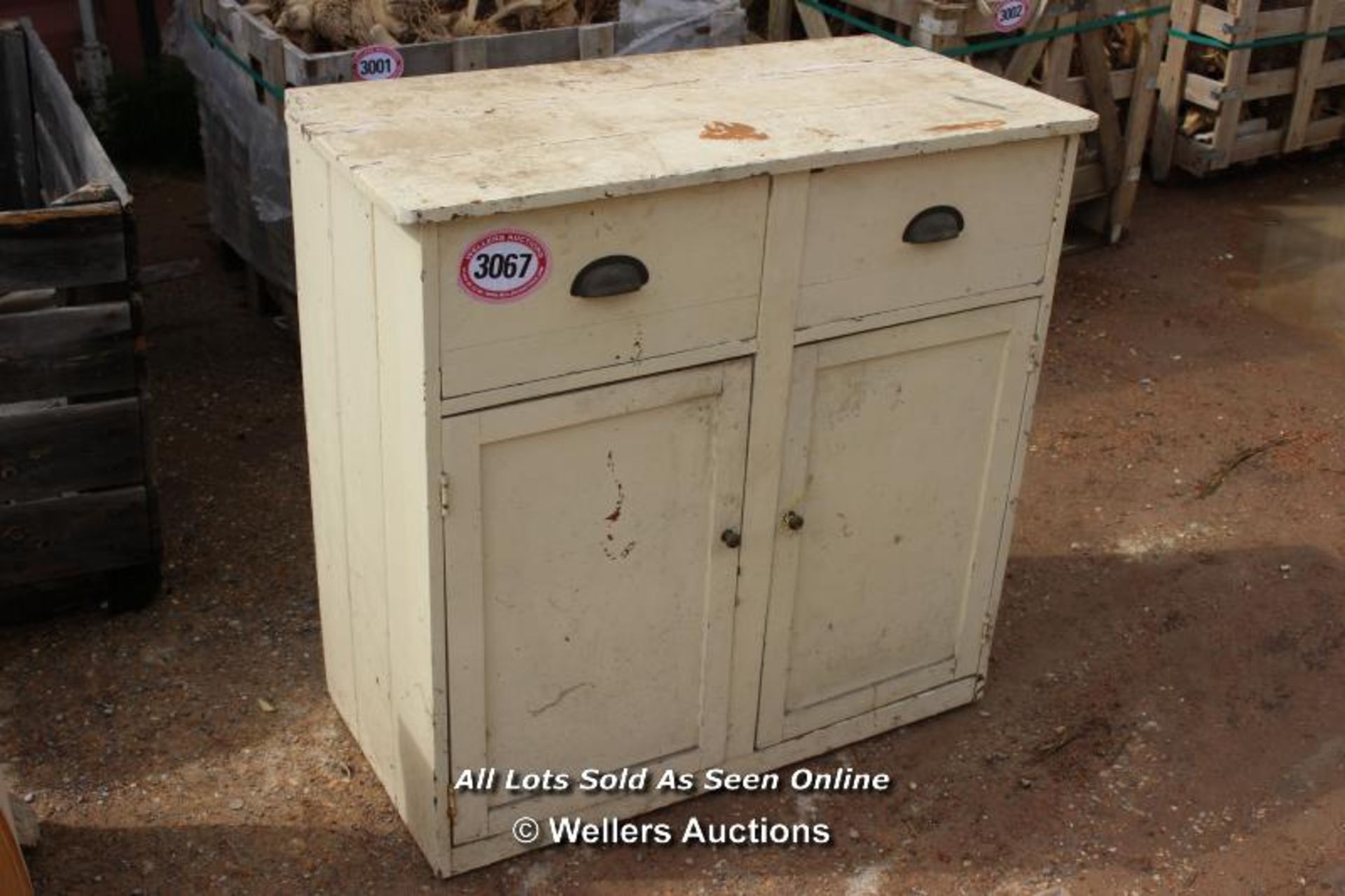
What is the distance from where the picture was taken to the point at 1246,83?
6977 millimetres

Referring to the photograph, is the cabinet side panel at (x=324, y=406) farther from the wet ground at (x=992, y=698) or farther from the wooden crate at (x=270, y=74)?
the wooden crate at (x=270, y=74)

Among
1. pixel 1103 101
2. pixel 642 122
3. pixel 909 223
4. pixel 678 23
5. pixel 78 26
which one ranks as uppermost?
pixel 642 122

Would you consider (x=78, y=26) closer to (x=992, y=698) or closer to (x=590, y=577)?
(x=590, y=577)

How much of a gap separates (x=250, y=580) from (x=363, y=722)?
866 millimetres

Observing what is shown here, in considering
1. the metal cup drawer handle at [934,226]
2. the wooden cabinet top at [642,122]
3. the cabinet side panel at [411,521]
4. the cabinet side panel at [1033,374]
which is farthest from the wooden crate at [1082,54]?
the cabinet side panel at [411,521]

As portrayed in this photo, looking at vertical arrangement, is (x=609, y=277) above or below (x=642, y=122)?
below

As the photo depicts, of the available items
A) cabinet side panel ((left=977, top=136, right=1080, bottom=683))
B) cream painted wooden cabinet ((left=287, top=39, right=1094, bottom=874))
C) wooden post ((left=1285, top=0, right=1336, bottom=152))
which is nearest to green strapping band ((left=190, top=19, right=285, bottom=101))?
cream painted wooden cabinet ((left=287, top=39, right=1094, bottom=874))

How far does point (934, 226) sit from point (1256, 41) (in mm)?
4219

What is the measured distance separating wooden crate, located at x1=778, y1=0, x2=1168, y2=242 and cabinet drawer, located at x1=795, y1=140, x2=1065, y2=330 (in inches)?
90.1

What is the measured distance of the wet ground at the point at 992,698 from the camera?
3578mm

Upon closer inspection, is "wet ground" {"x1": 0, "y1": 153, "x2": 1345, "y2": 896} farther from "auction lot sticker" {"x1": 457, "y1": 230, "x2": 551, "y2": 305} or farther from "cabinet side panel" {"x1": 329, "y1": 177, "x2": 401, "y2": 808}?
"auction lot sticker" {"x1": 457, "y1": 230, "x2": 551, "y2": 305}

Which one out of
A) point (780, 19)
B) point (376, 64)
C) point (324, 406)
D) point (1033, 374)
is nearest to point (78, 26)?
point (376, 64)

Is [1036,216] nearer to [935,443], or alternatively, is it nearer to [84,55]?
[935,443]

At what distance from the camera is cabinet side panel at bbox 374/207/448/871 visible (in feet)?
9.51
